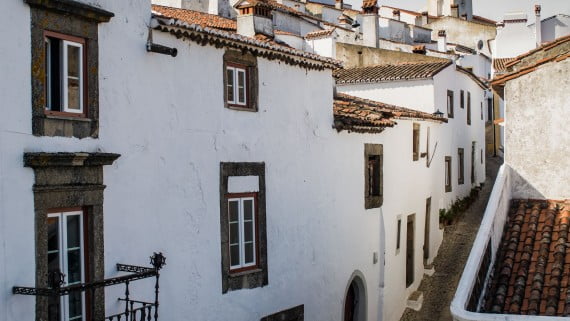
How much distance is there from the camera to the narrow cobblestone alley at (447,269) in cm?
1958

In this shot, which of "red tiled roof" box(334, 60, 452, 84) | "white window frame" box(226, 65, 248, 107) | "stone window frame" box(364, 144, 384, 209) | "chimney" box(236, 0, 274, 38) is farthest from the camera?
"red tiled roof" box(334, 60, 452, 84)

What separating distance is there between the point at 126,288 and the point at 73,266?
75 cm

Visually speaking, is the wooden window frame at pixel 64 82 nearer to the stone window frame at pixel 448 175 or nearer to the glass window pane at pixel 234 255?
the glass window pane at pixel 234 255

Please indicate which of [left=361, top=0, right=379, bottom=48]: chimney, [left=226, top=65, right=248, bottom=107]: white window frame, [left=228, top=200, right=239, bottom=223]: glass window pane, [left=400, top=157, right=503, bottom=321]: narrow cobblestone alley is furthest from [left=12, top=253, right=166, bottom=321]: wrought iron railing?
[left=361, top=0, right=379, bottom=48]: chimney

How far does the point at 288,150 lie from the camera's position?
13969 mm

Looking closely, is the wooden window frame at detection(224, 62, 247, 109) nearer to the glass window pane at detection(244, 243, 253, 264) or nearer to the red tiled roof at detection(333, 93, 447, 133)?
the glass window pane at detection(244, 243, 253, 264)

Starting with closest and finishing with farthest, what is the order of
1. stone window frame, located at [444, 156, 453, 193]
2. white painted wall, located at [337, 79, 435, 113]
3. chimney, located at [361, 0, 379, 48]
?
white painted wall, located at [337, 79, 435, 113] → stone window frame, located at [444, 156, 453, 193] → chimney, located at [361, 0, 379, 48]

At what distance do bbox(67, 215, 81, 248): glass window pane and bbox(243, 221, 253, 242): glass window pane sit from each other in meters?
3.83

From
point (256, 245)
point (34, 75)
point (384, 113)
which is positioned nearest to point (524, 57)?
point (384, 113)

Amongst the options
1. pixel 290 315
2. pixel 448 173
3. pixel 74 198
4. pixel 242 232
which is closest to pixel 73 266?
pixel 74 198

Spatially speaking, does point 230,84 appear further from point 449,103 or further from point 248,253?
point 449,103

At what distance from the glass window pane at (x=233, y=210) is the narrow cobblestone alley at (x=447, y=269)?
28.2 ft

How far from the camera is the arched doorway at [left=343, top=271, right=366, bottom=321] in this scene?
16875 millimetres

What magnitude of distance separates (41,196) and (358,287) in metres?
9.88
